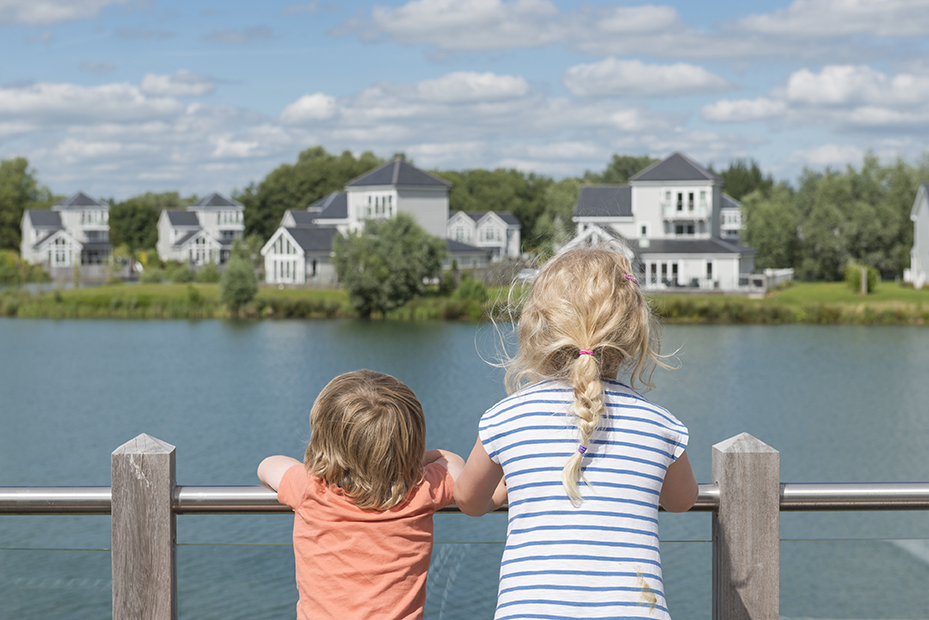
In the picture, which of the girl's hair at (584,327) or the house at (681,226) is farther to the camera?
the house at (681,226)

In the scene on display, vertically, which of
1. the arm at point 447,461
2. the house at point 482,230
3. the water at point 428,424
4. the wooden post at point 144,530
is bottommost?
the water at point 428,424

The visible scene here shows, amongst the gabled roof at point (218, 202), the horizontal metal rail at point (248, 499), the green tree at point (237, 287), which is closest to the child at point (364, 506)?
the horizontal metal rail at point (248, 499)

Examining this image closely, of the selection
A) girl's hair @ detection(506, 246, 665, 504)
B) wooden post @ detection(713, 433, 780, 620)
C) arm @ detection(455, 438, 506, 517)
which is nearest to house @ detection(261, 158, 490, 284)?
wooden post @ detection(713, 433, 780, 620)

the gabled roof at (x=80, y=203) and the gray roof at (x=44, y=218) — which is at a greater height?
the gabled roof at (x=80, y=203)

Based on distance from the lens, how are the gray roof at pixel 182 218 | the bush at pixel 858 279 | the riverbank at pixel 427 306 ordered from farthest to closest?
the gray roof at pixel 182 218, the bush at pixel 858 279, the riverbank at pixel 427 306

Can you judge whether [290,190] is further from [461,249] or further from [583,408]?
[583,408]

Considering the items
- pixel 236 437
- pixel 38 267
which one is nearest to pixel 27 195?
pixel 38 267

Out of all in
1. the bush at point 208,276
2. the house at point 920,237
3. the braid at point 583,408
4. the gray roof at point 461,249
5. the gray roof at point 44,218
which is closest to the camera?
the braid at point 583,408

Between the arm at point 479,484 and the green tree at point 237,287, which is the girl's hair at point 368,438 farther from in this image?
the green tree at point 237,287

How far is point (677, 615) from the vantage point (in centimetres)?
290

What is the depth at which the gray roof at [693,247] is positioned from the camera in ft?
174

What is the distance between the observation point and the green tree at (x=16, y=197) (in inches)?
3907

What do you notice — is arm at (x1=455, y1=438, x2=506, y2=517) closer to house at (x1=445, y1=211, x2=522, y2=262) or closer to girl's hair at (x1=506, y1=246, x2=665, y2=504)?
girl's hair at (x1=506, y1=246, x2=665, y2=504)

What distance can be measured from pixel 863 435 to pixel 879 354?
13125 mm
